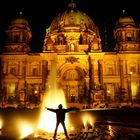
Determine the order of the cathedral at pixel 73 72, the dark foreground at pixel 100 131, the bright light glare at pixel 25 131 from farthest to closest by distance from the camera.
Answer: the cathedral at pixel 73 72
the bright light glare at pixel 25 131
the dark foreground at pixel 100 131

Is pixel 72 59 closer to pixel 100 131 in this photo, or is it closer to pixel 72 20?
pixel 72 20

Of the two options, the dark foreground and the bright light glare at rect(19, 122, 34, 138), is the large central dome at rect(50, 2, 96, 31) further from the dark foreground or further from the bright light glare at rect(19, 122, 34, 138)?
the bright light glare at rect(19, 122, 34, 138)

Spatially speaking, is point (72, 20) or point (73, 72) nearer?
point (73, 72)

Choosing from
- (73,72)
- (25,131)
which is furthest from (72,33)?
(25,131)

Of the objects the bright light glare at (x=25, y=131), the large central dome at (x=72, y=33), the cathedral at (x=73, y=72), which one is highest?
the large central dome at (x=72, y=33)

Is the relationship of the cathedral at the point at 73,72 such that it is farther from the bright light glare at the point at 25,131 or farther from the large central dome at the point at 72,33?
the bright light glare at the point at 25,131

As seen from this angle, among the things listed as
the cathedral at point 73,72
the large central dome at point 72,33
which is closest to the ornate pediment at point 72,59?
the cathedral at point 73,72

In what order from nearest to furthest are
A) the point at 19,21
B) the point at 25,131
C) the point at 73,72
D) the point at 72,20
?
the point at 25,131 → the point at 73,72 → the point at 19,21 → the point at 72,20

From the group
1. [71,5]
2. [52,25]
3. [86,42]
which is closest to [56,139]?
[86,42]

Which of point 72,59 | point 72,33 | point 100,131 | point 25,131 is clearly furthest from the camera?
point 72,33

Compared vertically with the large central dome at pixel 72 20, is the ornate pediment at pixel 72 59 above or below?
below

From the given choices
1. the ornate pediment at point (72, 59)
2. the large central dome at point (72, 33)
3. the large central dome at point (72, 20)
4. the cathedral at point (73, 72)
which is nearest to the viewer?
the cathedral at point (73, 72)

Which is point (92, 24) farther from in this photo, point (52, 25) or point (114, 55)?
point (114, 55)

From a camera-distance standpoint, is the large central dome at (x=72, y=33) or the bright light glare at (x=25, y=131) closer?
the bright light glare at (x=25, y=131)
